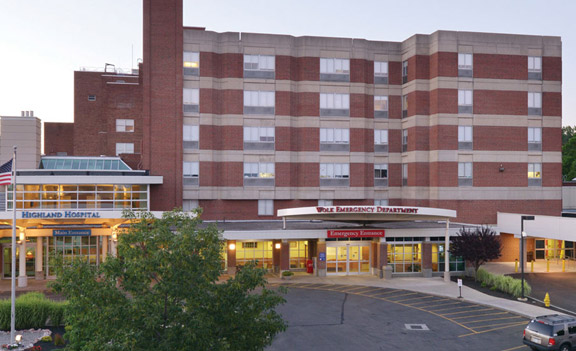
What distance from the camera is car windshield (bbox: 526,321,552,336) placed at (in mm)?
20391

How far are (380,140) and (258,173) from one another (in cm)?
1359

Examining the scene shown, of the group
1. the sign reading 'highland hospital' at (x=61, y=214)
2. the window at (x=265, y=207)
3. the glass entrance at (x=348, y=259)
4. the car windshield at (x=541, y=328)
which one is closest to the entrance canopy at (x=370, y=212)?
the glass entrance at (x=348, y=259)

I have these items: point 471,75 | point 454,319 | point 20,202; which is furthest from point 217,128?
point 454,319

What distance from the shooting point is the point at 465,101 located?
4856 cm

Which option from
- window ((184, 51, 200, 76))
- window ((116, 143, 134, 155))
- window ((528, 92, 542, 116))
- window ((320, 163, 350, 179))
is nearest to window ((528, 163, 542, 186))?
window ((528, 92, 542, 116))

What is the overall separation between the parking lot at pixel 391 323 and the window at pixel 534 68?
29.6 meters

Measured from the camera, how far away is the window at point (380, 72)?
51.1 meters

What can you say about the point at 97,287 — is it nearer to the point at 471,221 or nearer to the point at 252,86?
the point at 252,86

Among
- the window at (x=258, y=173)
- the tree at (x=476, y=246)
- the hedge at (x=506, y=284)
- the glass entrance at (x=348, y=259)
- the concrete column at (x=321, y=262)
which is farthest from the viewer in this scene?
the window at (x=258, y=173)

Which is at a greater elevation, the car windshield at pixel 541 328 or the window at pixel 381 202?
the window at pixel 381 202

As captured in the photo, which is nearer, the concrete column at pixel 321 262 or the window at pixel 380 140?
the concrete column at pixel 321 262

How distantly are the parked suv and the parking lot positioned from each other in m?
1.14

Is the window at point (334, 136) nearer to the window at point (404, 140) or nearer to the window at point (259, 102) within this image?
the window at point (259, 102)

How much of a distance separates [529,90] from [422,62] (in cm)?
1144
